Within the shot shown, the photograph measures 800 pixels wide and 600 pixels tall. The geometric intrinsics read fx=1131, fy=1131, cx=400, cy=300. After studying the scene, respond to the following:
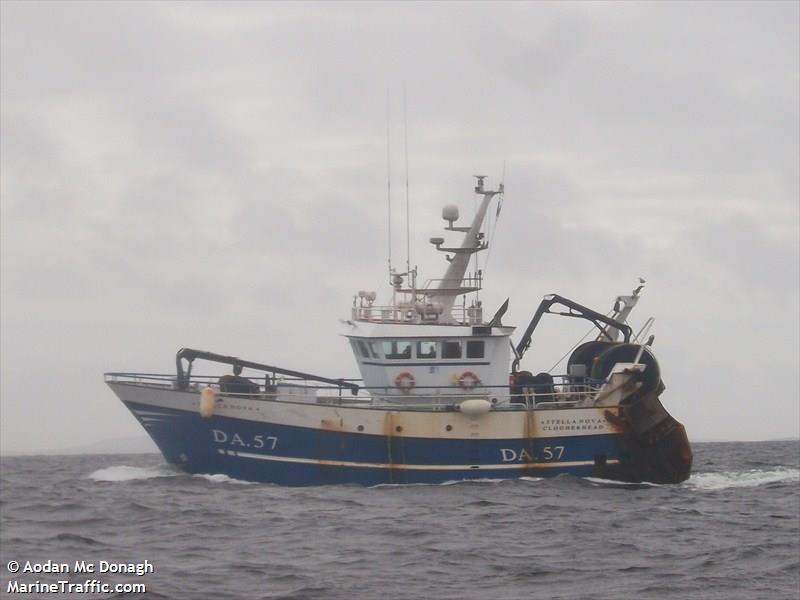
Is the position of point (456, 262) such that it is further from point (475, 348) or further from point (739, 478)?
point (739, 478)

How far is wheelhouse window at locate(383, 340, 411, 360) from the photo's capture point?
1272 inches

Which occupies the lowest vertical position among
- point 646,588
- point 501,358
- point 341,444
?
point 646,588

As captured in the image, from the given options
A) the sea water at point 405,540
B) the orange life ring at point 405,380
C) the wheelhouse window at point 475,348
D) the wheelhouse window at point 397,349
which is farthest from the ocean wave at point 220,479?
the wheelhouse window at point 475,348

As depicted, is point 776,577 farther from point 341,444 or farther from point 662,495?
point 341,444

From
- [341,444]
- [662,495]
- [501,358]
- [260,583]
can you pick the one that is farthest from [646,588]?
[501,358]

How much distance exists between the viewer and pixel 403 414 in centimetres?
3000

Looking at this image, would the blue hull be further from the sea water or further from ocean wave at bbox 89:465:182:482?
ocean wave at bbox 89:465:182:482

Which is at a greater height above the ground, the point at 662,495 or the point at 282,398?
the point at 282,398

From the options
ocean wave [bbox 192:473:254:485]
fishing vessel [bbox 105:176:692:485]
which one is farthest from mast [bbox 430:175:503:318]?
ocean wave [bbox 192:473:254:485]

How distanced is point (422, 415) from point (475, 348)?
3.42 metres

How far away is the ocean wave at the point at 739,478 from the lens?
106ft

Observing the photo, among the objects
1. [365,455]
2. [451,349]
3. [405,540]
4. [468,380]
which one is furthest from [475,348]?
[405,540]

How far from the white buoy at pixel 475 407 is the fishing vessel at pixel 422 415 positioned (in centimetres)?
4

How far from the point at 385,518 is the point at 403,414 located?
7092 millimetres
